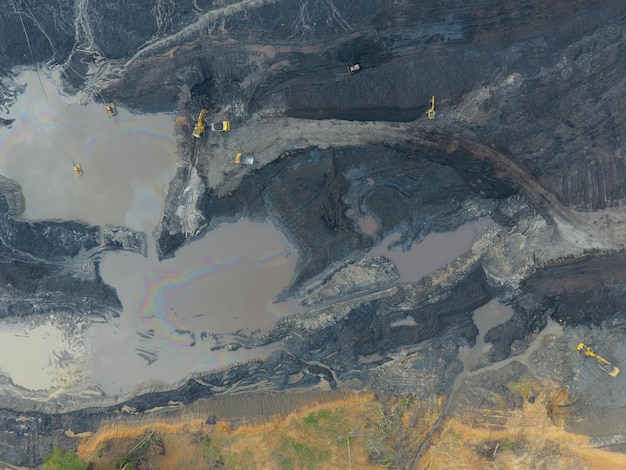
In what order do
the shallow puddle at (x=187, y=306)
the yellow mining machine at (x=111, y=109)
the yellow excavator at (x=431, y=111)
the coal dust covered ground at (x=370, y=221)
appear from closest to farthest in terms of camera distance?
the coal dust covered ground at (x=370, y=221)
the yellow excavator at (x=431, y=111)
the yellow mining machine at (x=111, y=109)
the shallow puddle at (x=187, y=306)

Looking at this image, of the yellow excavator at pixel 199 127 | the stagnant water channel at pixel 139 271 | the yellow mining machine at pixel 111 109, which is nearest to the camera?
the yellow excavator at pixel 199 127

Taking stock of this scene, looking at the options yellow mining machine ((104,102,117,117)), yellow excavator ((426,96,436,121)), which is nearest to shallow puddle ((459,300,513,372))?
yellow excavator ((426,96,436,121))

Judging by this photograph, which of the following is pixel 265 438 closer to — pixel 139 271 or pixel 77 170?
pixel 139 271

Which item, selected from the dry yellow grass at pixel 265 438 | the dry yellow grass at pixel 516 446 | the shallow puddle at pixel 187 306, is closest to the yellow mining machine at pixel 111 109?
the shallow puddle at pixel 187 306

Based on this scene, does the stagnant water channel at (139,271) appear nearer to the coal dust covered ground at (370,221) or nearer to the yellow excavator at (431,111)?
the coal dust covered ground at (370,221)

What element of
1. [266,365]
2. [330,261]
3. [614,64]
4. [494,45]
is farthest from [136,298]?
[614,64]

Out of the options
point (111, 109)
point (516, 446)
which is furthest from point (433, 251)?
point (111, 109)
